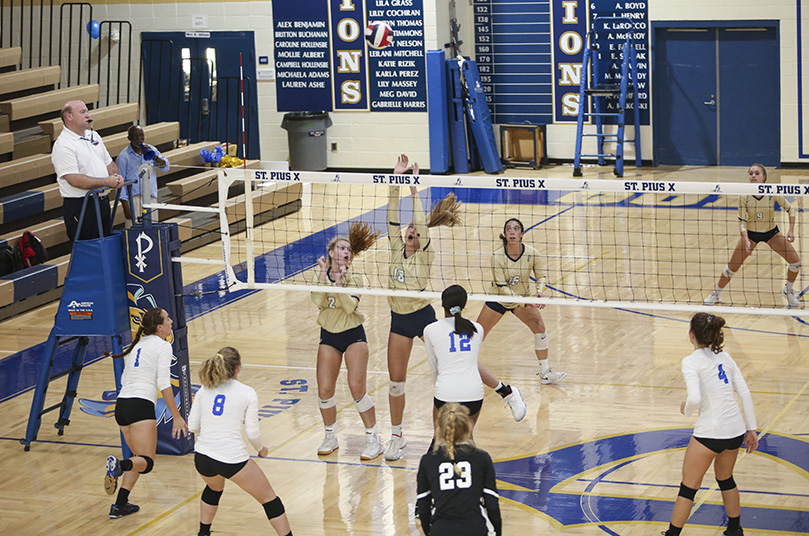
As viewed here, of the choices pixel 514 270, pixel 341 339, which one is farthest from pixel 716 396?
pixel 514 270

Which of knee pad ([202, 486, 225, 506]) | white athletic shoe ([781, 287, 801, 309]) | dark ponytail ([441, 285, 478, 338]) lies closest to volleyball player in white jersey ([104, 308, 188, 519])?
knee pad ([202, 486, 225, 506])

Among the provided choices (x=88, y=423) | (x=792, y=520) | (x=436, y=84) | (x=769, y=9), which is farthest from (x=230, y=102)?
(x=792, y=520)

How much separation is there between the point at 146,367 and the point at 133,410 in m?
0.32

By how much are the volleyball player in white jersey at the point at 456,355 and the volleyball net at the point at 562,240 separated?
90 cm

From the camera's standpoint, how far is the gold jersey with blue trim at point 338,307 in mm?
7887

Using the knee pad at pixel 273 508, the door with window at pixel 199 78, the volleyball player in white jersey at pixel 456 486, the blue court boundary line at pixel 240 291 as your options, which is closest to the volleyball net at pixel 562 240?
the blue court boundary line at pixel 240 291

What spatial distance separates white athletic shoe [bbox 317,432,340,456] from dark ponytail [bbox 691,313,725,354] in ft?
10.4

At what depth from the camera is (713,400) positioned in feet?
20.2

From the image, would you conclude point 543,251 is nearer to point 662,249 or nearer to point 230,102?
point 662,249

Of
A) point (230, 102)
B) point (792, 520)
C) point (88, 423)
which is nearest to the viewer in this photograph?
point (792, 520)

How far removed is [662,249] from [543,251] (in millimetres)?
1644

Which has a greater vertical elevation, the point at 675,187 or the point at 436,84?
the point at 436,84

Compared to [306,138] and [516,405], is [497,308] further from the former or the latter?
[306,138]

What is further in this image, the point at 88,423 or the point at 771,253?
the point at 771,253
